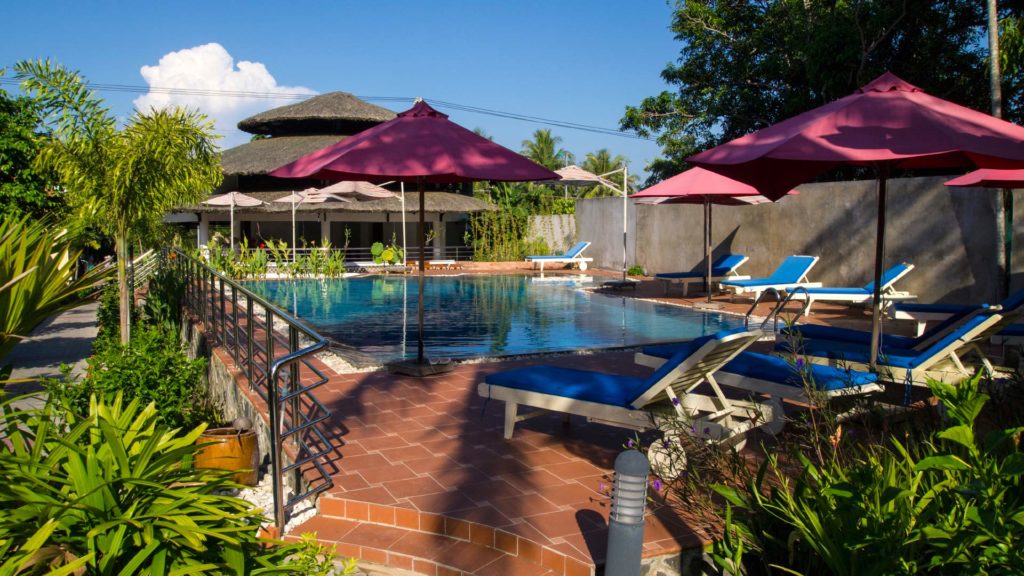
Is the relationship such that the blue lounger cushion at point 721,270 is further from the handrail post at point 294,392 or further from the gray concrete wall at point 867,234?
the handrail post at point 294,392

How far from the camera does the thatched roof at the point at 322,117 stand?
29.8 m

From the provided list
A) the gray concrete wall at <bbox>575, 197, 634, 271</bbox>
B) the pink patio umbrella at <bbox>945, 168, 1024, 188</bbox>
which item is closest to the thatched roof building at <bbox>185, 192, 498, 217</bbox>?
the gray concrete wall at <bbox>575, 197, 634, 271</bbox>

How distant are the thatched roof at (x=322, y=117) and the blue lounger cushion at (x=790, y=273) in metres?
19.7

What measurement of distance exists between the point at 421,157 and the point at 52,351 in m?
10.7

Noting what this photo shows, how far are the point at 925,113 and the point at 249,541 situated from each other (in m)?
4.44

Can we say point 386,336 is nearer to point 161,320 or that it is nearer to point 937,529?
point 161,320

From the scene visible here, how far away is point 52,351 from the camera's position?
45.6 feet

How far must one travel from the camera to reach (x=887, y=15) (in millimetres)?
17391

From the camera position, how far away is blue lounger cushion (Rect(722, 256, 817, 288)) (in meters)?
12.5

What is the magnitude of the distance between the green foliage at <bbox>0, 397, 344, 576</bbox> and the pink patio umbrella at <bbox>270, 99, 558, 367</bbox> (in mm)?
3848

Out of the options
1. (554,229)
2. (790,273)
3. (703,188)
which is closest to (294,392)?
(703,188)

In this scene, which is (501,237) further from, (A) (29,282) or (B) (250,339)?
(A) (29,282)

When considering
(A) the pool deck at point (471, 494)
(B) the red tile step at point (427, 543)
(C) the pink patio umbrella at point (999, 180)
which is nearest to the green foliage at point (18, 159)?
(A) the pool deck at point (471, 494)

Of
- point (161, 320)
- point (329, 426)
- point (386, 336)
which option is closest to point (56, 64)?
point (161, 320)
